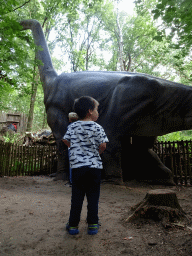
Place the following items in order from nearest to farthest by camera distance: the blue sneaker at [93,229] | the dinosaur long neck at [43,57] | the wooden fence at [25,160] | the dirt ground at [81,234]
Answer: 1. the dirt ground at [81,234]
2. the blue sneaker at [93,229]
3. the wooden fence at [25,160]
4. the dinosaur long neck at [43,57]

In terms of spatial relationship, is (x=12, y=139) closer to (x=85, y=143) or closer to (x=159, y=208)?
(x=85, y=143)

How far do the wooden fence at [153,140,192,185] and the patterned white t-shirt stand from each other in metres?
4.31

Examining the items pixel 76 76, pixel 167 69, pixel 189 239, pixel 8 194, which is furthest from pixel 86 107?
pixel 167 69

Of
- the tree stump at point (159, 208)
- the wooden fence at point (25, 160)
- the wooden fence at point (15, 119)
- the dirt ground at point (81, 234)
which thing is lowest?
the dirt ground at point (81, 234)

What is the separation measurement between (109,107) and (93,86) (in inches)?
28.7

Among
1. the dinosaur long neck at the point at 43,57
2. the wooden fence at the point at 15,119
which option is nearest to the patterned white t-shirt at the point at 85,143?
the dinosaur long neck at the point at 43,57

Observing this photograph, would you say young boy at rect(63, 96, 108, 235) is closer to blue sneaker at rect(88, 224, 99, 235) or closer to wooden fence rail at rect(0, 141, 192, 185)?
blue sneaker at rect(88, 224, 99, 235)

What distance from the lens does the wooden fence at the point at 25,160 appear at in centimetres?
693

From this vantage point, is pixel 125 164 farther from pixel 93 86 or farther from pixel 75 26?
pixel 75 26

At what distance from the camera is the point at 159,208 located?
256cm

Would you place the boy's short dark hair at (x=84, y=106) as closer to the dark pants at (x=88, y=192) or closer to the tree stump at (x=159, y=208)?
the dark pants at (x=88, y=192)

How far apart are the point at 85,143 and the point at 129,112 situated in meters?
Answer: 3.04

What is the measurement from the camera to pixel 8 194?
4383mm

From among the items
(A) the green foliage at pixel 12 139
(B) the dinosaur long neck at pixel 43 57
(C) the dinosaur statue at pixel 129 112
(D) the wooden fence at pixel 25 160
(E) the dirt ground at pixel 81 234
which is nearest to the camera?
(E) the dirt ground at pixel 81 234
